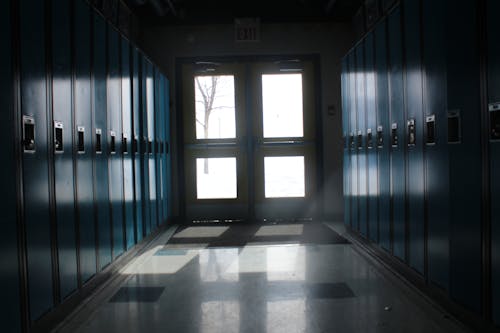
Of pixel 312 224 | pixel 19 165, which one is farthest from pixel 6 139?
pixel 312 224

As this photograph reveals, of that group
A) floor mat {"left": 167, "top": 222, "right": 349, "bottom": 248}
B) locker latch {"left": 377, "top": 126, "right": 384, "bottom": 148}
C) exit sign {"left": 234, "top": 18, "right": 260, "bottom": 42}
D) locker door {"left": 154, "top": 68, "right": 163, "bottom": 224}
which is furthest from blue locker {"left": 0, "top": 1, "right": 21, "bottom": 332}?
exit sign {"left": 234, "top": 18, "right": 260, "bottom": 42}

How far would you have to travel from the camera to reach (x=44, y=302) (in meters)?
2.41

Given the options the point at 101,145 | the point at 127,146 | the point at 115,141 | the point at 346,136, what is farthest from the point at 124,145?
the point at 346,136

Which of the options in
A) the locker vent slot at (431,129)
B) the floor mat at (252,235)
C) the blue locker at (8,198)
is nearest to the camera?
the blue locker at (8,198)

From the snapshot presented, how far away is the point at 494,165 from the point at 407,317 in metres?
1.04

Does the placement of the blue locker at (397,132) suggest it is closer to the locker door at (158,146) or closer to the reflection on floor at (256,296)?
the reflection on floor at (256,296)

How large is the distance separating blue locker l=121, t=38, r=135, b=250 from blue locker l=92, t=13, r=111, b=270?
21.7 inches

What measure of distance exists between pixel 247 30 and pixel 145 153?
2.74 metres

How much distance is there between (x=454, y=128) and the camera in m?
2.53

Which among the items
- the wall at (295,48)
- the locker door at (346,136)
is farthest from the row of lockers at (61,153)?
the wall at (295,48)

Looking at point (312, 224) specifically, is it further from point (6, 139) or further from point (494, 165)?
point (6, 139)

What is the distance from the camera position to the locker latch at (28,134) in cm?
224

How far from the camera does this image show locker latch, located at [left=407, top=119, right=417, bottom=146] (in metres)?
3.11

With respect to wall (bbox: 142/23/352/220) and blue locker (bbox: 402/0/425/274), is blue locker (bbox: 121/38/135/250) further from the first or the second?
wall (bbox: 142/23/352/220)
